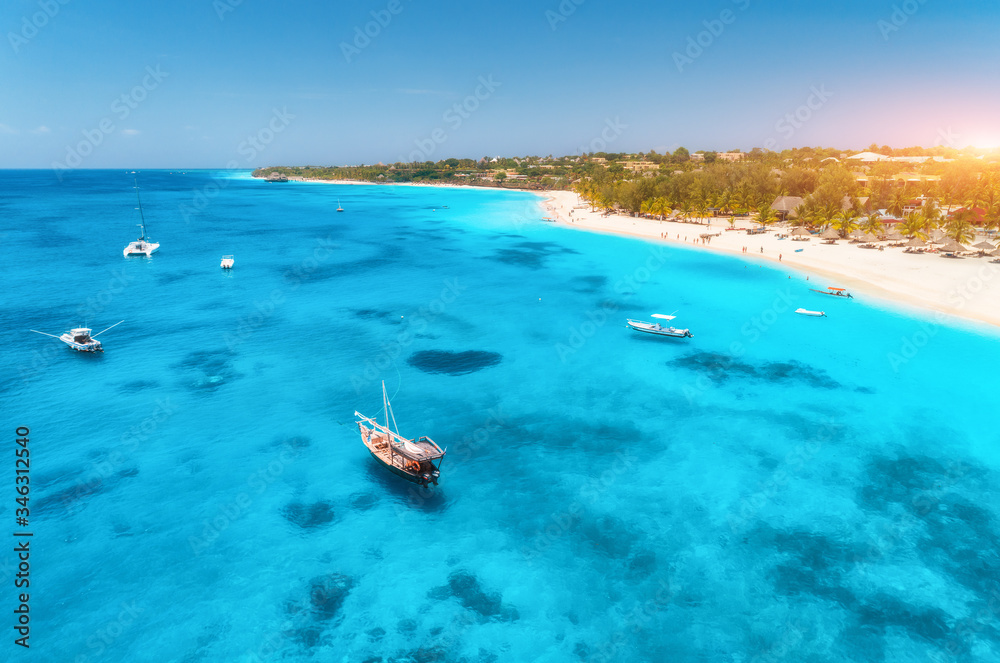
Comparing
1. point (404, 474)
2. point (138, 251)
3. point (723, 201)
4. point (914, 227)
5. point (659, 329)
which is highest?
point (723, 201)

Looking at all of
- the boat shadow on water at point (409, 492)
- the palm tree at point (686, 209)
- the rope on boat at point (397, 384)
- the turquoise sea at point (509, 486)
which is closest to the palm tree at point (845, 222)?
the palm tree at point (686, 209)

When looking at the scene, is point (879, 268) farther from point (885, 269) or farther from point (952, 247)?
point (952, 247)

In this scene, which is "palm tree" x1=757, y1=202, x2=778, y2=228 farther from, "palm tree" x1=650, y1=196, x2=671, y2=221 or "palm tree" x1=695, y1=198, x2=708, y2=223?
"palm tree" x1=650, y1=196, x2=671, y2=221

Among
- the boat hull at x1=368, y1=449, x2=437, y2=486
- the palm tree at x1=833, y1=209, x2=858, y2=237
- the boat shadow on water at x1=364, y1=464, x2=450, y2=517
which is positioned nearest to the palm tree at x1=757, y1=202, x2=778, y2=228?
the palm tree at x1=833, y1=209, x2=858, y2=237

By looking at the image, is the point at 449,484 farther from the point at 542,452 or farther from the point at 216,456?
the point at 216,456

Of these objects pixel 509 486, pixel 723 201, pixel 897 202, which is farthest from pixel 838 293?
pixel 723 201
